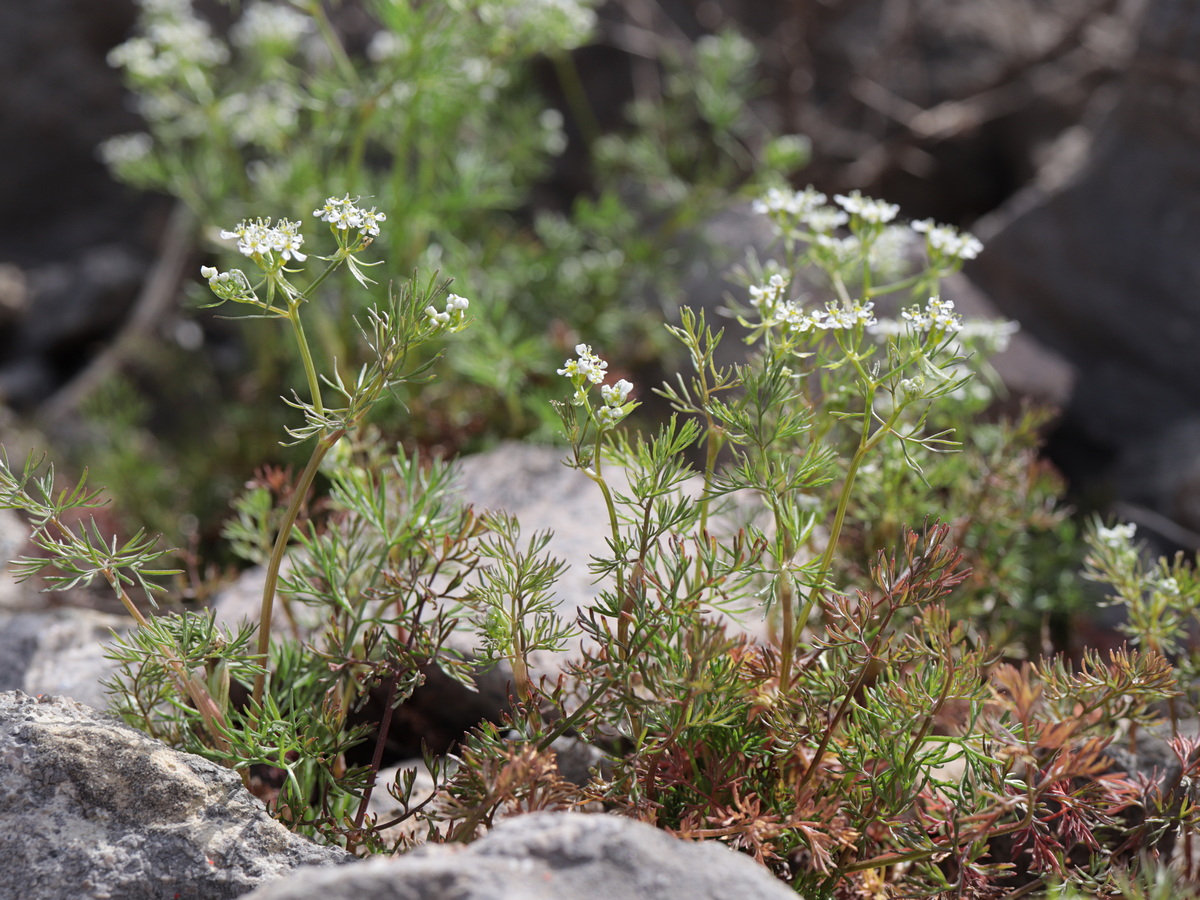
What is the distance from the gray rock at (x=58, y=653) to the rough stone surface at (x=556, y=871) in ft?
5.06

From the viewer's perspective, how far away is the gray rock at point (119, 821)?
2029 millimetres

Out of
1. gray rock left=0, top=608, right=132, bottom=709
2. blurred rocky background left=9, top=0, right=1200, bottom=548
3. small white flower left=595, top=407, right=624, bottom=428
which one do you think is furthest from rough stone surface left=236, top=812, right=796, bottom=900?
blurred rocky background left=9, top=0, right=1200, bottom=548

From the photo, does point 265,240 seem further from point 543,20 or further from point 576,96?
point 576,96

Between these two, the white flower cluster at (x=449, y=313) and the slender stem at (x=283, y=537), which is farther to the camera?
the slender stem at (x=283, y=537)

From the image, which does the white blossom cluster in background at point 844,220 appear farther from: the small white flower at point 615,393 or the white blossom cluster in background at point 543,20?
the white blossom cluster in background at point 543,20

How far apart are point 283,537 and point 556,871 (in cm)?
95

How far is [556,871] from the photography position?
5.78 feet

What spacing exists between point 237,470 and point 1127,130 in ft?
15.9

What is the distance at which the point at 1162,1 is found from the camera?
4.97 m

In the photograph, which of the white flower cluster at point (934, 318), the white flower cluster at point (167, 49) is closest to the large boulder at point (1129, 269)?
the white flower cluster at point (934, 318)

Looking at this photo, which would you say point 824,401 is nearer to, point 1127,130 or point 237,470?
point 237,470

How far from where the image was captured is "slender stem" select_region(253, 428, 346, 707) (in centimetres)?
209

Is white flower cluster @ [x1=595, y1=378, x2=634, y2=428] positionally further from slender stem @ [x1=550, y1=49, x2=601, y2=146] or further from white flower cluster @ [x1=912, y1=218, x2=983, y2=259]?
slender stem @ [x1=550, y1=49, x2=601, y2=146]

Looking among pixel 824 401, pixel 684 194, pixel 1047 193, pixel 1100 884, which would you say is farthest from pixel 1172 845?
pixel 1047 193
